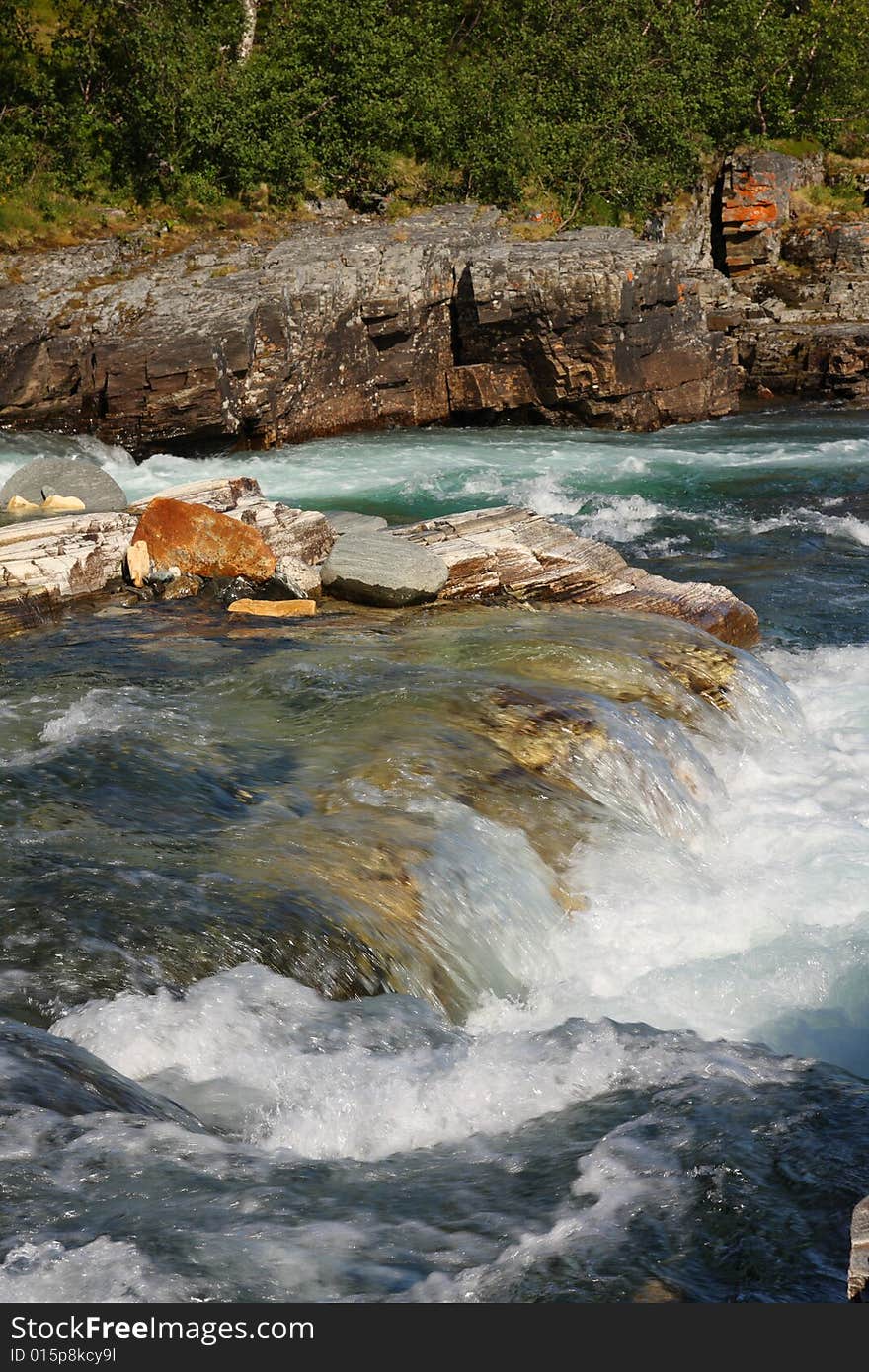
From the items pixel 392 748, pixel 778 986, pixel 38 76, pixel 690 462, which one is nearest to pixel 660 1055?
pixel 778 986

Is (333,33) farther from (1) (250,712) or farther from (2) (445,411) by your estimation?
(1) (250,712)

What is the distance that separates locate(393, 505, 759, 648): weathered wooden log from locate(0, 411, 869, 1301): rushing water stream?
474 millimetres

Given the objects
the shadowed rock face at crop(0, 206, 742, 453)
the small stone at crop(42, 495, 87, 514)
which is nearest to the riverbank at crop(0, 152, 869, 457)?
the shadowed rock face at crop(0, 206, 742, 453)

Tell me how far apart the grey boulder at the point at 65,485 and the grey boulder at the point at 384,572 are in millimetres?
3014

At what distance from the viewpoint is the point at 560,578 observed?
441 inches

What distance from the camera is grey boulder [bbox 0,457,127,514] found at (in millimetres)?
12922

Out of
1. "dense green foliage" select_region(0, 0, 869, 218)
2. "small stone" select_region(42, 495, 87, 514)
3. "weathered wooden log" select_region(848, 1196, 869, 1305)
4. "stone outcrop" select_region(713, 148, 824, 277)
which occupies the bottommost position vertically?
"small stone" select_region(42, 495, 87, 514)

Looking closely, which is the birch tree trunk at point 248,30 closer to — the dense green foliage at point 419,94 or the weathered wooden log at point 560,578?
the dense green foliage at point 419,94

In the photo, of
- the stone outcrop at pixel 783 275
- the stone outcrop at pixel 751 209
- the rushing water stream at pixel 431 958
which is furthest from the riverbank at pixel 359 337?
the rushing water stream at pixel 431 958

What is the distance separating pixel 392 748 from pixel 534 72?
26.2 meters

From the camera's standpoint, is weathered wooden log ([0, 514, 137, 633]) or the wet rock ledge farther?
the wet rock ledge

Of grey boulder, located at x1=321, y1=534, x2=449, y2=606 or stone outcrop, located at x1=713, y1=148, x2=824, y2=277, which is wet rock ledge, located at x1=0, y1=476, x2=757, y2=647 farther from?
stone outcrop, located at x1=713, y1=148, x2=824, y2=277

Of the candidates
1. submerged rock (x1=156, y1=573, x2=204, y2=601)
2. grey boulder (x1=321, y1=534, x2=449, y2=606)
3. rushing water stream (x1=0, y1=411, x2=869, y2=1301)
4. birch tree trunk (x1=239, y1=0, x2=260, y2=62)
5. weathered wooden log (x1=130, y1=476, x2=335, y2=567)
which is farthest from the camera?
birch tree trunk (x1=239, y1=0, x2=260, y2=62)

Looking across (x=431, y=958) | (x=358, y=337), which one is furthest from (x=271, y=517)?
(x=358, y=337)
